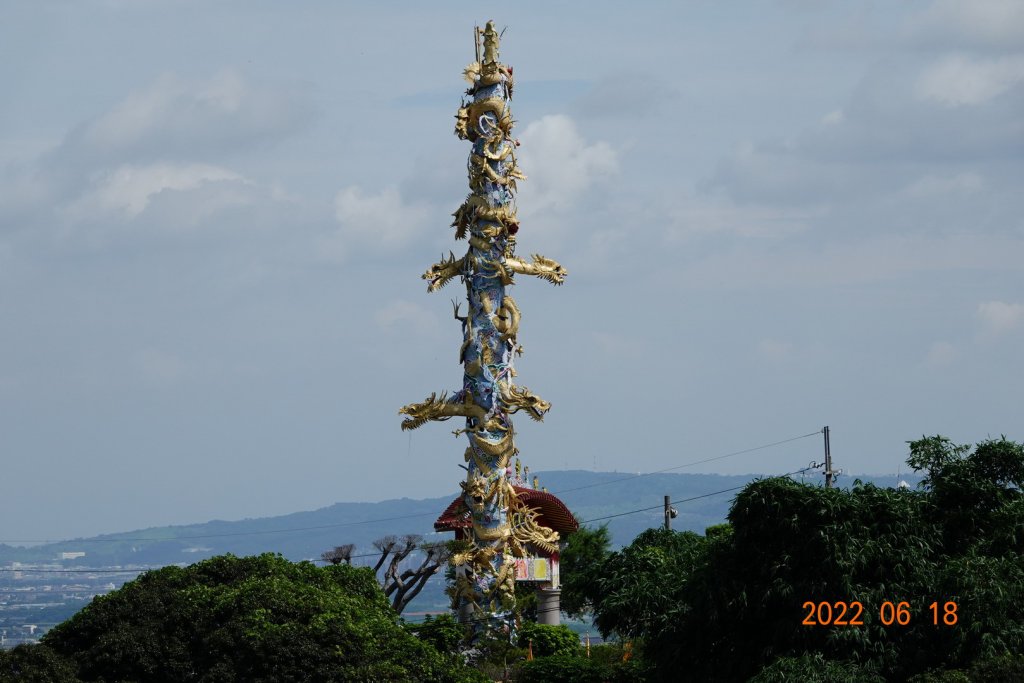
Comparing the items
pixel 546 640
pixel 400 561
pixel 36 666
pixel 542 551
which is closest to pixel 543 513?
pixel 542 551

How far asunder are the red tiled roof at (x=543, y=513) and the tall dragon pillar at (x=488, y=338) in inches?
124

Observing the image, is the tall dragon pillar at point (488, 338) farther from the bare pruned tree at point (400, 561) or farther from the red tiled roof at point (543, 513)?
the bare pruned tree at point (400, 561)

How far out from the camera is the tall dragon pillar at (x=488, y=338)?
37.4 meters

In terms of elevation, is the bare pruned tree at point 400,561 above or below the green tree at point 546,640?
above

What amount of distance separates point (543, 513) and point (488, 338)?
338 inches

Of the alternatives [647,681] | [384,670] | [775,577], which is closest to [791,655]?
[775,577]

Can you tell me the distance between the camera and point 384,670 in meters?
28.7

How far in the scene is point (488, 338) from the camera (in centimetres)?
3728

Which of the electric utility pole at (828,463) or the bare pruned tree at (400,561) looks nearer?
the electric utility pole at (828,463)

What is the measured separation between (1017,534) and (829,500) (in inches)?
154

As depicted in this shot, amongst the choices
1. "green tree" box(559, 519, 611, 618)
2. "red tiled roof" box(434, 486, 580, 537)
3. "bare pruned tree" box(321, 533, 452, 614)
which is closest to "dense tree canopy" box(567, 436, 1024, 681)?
"red tiled roof" box(434, 486, 580, 537)

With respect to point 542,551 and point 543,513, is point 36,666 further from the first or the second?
point 543,513

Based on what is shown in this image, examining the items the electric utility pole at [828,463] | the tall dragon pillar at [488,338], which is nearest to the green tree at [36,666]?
the tall dragon pillar at [488,338]

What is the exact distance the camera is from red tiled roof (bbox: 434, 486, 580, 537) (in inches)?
1671
